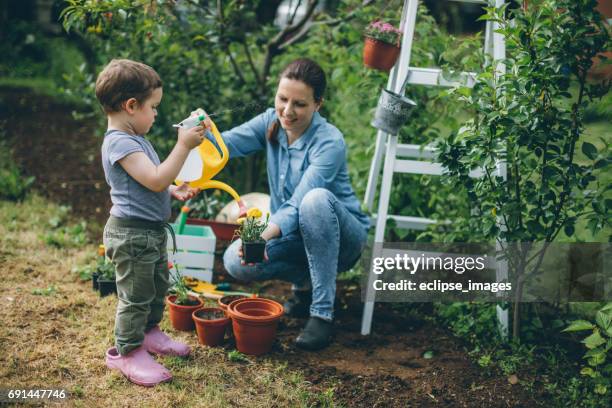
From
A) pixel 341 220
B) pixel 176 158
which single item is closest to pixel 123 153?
pixel 176 158

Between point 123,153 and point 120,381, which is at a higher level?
point 123,153

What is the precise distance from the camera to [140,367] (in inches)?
89.9

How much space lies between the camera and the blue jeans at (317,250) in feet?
8.82

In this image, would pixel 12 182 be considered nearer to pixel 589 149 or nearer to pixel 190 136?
pixel 190 136

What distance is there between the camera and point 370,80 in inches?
135

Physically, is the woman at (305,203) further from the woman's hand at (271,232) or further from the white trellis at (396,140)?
the white trellis at (396,140)

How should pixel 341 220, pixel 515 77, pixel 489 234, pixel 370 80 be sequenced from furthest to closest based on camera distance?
pixel 370 80 < pixel 341 220 < pixel 489 234 < pixel 515 77

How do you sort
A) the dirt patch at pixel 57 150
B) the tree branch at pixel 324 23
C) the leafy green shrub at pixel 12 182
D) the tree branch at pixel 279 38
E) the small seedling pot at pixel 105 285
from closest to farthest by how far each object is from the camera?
the small seedling pot at pixel 105 285 < the tree branch at pixel 324 23 < the tree branch at pixel 279 38 < the leafy green shrub at pixel 12 182 < the dirt patch at pixel 57 150

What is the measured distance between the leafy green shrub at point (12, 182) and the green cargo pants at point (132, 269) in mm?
2415

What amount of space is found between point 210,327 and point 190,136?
2.93 feet

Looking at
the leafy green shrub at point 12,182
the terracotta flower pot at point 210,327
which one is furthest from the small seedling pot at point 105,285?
the leafy green shrub at point 12,182

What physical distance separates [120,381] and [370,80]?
2.12 meters

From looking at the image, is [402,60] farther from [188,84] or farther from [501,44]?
[188,84]

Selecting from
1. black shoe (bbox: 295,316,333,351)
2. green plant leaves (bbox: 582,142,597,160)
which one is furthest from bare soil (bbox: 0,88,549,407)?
green plant leaves (bbox: 582,142,597,160)
